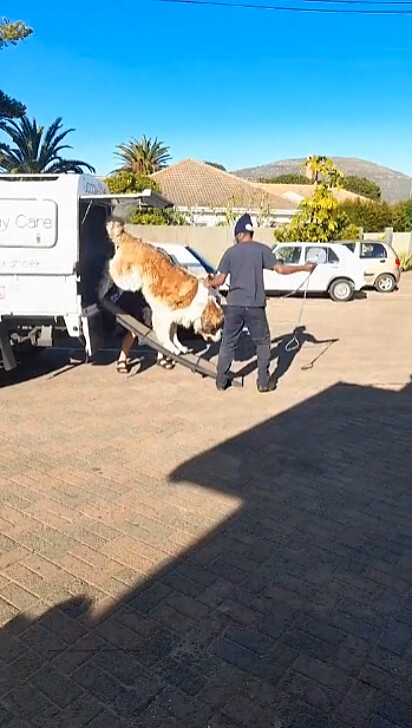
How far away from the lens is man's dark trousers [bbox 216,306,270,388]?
6668 millimetres

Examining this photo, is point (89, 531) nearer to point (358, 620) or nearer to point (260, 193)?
point (358, 620)

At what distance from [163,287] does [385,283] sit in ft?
42.9

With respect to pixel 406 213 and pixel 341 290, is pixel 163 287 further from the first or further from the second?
pixel 406 213

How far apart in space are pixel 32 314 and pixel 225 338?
2.25 metres

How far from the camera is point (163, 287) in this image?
23.3ft

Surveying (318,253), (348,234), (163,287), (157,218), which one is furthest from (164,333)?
(348,234)

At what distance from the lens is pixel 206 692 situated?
2.45m

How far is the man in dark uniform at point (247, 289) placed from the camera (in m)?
6.53

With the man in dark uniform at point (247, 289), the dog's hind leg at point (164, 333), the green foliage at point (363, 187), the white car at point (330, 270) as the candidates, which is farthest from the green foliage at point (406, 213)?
the dog's hind leg at point (164, 333)

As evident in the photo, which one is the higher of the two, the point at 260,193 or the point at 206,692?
the point at 260,193

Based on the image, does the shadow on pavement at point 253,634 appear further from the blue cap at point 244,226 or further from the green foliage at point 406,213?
the green foliage at point 406,213

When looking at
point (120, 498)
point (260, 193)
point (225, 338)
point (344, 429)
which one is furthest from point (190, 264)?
point (260, 193)

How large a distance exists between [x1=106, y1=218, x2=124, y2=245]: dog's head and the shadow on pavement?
152 inches

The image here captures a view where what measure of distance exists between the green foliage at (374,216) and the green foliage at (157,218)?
1584cm
